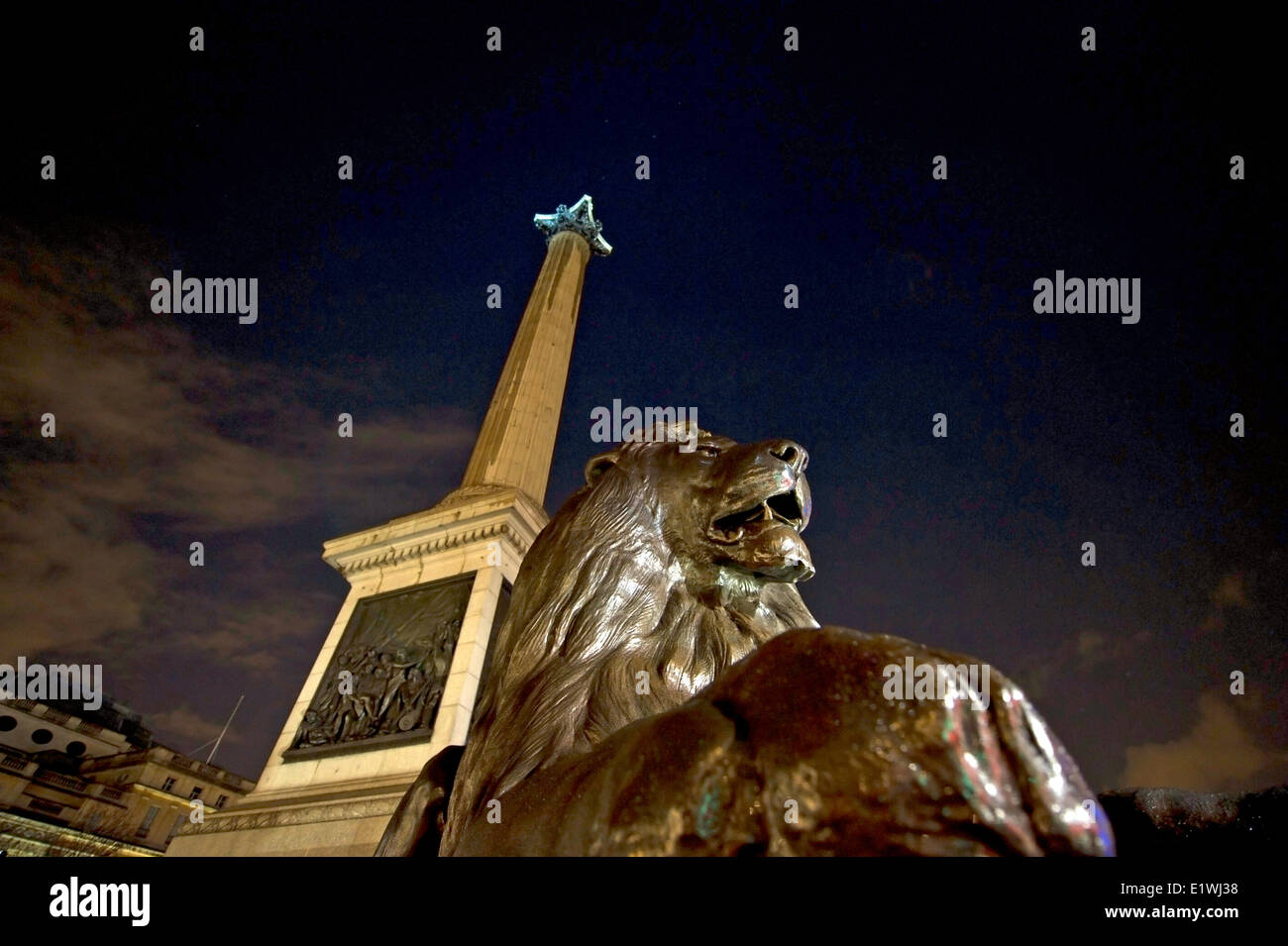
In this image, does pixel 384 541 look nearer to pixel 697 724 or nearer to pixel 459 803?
pixel 459 803

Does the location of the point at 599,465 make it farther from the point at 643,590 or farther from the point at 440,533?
the point at 440,533

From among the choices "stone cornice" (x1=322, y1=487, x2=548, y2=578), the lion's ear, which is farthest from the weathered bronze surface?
the lion's ear

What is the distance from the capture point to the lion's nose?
65.2 inches

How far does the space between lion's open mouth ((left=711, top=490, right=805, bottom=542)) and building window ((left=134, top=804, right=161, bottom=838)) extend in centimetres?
3885

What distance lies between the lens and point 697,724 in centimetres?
75

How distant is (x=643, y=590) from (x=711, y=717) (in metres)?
0.85

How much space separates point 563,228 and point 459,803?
1526cm

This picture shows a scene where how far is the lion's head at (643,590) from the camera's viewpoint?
132 cm

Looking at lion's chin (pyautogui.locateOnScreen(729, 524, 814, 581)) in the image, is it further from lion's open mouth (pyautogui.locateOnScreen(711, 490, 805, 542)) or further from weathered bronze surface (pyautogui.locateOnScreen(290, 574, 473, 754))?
weathered bronze surface (pyautogui.locateOnScreen(290, 574, 473, 754))

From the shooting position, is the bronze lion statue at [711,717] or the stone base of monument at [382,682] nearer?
the bronze lion statue at [711,717]

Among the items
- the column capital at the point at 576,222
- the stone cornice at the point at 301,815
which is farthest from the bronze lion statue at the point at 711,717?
the column capital at the point at 576,222

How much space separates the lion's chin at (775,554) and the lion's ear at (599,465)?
424mm

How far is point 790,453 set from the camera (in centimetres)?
166

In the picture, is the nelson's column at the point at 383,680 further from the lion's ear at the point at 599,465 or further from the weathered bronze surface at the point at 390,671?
the lion's ear at the point at 599,465
